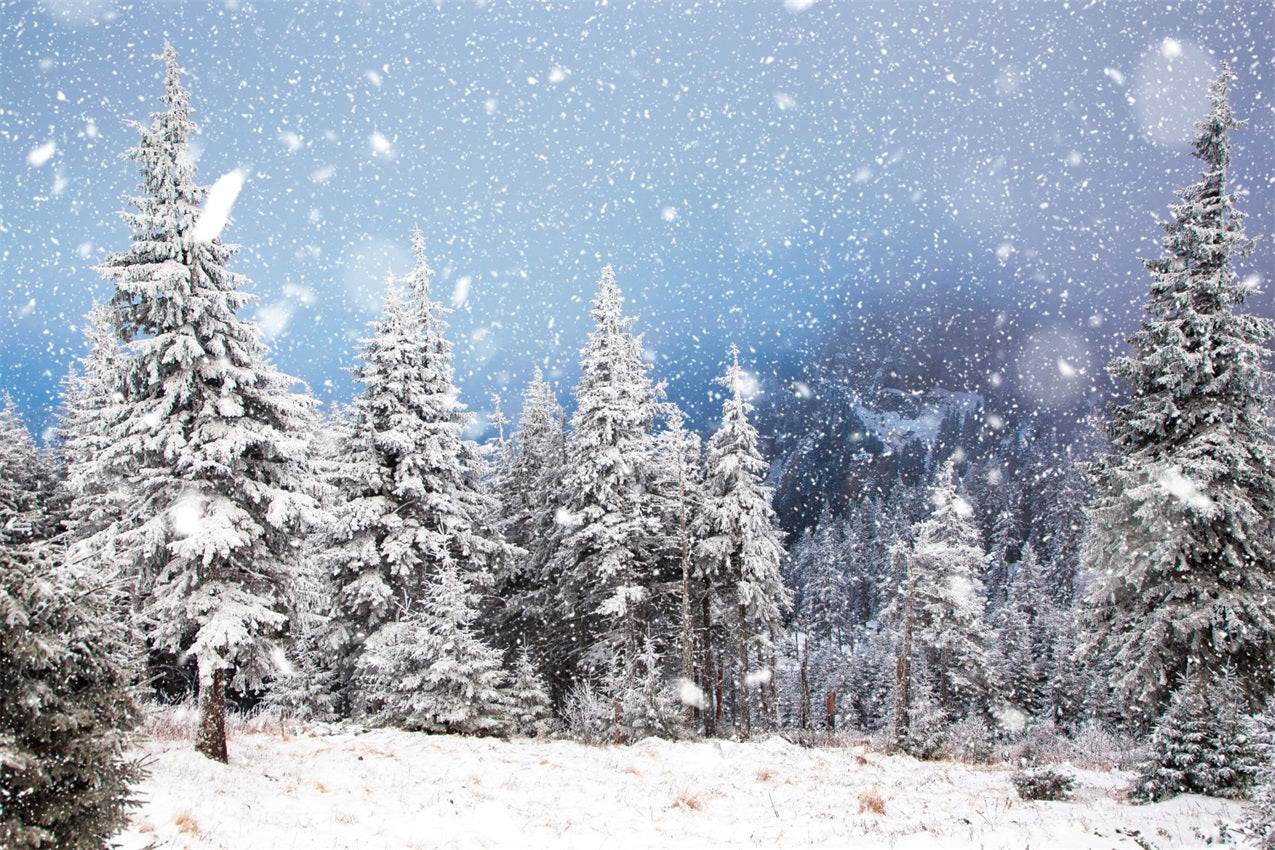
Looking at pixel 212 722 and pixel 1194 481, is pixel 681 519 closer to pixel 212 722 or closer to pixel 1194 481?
pixel 1194 481

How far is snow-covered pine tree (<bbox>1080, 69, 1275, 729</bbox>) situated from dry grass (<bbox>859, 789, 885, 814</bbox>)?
23.5ft

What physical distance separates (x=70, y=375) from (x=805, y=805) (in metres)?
34.0

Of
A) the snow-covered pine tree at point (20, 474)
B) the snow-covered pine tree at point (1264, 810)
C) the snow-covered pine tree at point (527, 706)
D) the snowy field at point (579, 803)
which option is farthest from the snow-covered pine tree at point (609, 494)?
the snow-covered pine tree at point (20, 474)

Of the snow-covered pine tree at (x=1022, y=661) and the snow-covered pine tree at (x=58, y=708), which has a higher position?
the snow-covered pine tree at (x=58, y=708)

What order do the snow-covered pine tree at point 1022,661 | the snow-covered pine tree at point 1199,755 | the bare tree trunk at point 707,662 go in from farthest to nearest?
the snow-covered pine tree at point 1022,661 → the bare tree trunk at point 707,662 → the snow-covered pine tree at point 1199,755

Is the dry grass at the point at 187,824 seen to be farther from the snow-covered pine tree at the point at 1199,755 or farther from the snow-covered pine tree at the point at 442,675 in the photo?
A: the snow-covered pine tree at the point at 1199,755

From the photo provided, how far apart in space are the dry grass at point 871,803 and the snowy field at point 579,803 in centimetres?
4

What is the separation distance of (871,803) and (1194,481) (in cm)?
994

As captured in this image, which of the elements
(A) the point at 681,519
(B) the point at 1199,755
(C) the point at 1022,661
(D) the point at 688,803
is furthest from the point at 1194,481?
(C) the point at 1022,661

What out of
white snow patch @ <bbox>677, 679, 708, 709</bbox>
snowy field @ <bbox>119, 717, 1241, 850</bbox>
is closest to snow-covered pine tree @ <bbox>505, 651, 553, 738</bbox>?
snowy field @ <bbox>119, 717, 1241, 850</bbox>

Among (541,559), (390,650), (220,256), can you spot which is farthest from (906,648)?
(220,256)

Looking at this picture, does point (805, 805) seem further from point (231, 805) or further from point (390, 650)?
point (390, 650)

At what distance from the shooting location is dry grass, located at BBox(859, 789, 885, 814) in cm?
1090

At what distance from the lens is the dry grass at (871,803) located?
1090 centimetres
